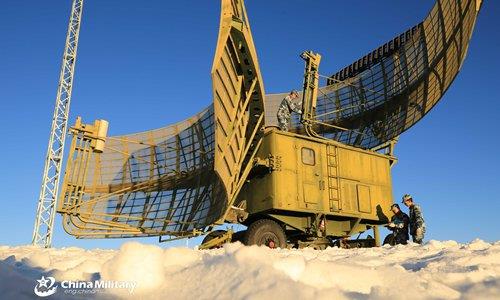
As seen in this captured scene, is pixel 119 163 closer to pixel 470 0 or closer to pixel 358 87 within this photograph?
pixel 358 87

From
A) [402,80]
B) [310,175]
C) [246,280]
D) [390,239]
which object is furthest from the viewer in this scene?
[402,80]

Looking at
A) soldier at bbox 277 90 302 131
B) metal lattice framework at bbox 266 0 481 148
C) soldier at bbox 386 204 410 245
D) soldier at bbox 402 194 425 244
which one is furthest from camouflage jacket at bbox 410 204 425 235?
soldier at bbox 277 90 302 131

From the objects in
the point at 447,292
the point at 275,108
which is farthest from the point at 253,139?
the point at 275,108

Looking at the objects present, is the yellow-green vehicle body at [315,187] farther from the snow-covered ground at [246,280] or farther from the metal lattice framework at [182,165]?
the snow-covered ground at [246,280]

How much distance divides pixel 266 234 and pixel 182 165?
379 inches

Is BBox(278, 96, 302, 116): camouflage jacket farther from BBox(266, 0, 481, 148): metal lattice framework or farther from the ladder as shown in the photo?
the ladder

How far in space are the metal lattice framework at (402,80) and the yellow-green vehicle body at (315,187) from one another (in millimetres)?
2014

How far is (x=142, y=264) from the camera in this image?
11.1 ft

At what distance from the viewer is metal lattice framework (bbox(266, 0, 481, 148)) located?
643 inches

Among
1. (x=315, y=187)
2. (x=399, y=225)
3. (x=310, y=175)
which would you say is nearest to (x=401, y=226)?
(x=399, y=225)

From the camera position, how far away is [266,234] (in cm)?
1264

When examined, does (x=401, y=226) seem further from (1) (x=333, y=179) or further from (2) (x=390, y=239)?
(1) (x=333, y=179)

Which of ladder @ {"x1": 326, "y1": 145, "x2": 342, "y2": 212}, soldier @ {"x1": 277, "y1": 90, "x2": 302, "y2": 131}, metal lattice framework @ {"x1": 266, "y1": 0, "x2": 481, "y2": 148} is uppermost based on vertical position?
metal lattice framework @ {"x1": 266, "y1": 0, "x2": 481, "y2": 148}

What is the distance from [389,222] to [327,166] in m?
3.72
